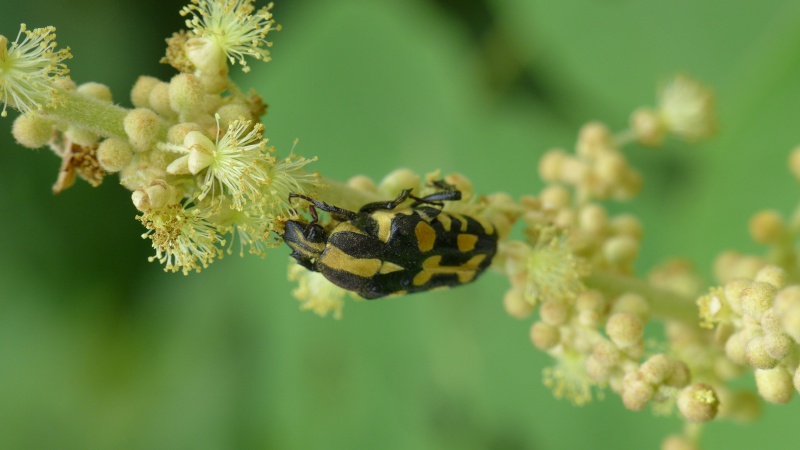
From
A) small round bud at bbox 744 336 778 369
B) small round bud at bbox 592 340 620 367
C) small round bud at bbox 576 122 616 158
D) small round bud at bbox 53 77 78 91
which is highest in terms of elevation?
small round bud at bbox 576 122 616 158

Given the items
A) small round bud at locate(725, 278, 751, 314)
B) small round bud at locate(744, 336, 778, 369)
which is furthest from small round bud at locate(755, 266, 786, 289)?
small round bud at locate(744, 336, 778, 369)

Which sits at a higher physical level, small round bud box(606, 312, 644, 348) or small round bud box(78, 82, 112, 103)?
small round bud box(78, 82, 112, 103)

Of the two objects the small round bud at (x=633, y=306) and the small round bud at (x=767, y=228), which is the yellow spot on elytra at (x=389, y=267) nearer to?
the small round bud at (x=633, y=306)

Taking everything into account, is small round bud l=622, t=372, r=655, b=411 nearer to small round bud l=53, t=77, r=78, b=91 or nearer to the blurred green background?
the blurred green background

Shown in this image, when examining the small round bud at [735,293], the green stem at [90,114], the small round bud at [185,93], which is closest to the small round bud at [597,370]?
the small round bud at [735,293]

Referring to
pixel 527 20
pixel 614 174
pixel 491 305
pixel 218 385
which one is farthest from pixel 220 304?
pixel 614 174

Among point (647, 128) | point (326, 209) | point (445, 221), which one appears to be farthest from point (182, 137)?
point (647, 128)

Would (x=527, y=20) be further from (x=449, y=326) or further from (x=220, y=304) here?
(x=220, y=304)
